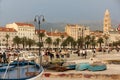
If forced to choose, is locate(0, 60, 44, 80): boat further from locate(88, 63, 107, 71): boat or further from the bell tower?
the bell tower

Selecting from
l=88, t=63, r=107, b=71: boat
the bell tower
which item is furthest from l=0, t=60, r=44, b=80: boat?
the bell tower

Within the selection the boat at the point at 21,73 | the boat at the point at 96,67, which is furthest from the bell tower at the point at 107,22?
the boat at the point at 21,73

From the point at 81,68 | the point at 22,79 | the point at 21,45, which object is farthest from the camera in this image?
the point at 21,45

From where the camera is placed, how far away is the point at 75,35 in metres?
188

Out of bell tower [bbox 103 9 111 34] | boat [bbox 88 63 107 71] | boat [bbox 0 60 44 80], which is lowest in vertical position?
boat [bbox 88 63 107 71]

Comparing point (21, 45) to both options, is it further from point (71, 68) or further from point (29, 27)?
point (71, 68)

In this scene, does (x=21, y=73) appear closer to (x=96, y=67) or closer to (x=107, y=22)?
(x=96, y=67)

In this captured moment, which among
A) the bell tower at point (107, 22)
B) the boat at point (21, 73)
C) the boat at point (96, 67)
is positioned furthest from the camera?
Result: the bell tower at point (107, 22)

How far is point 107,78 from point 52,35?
6167 inches

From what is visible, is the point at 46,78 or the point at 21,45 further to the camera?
the point at 21,45

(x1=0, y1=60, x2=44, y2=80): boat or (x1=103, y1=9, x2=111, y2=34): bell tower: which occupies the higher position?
(x1=103, y1=9, x2=111, y2=34): bell tower

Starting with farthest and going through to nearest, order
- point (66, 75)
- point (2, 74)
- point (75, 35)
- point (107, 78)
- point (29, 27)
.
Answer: point (75, 35) < point (29, 27) < point (66, 75) < point (107, 78) < point (2, 74)

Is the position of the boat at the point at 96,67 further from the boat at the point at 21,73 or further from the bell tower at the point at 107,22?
the bell tower at the point at 107,22

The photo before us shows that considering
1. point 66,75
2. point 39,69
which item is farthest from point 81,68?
point 39,69
